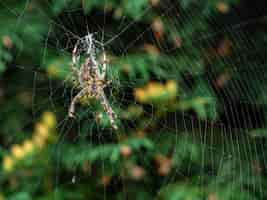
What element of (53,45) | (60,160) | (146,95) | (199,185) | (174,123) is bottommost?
(199,185)

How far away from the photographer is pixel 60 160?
2672 mm

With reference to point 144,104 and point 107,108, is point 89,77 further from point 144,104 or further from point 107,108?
point 144,104

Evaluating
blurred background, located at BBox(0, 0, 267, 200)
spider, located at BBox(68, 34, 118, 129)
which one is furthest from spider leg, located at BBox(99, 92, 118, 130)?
blurred background, located at BBox(0, 0, 267, 200)

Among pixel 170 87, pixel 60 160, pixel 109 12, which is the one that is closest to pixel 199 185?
pixel 170 87

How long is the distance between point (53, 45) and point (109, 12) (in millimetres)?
421

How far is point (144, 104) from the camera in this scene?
2.43 m

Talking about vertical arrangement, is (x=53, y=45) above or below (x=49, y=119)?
above

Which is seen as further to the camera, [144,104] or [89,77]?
[144,104]

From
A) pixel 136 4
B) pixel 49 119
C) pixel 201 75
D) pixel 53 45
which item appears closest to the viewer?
pixel 136 4

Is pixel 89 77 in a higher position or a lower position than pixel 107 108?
higher

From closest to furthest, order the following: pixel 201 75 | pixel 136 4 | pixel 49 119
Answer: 1. pixel 136 4
2. pixel 201 75
3. pixel 49 119

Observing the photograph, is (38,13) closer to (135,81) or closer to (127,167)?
(135,81)

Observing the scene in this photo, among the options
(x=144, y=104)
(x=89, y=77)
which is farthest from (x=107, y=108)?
(x=144, y=104)

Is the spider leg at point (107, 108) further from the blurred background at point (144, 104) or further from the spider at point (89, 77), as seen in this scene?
the blurred background at point (144, 104)
